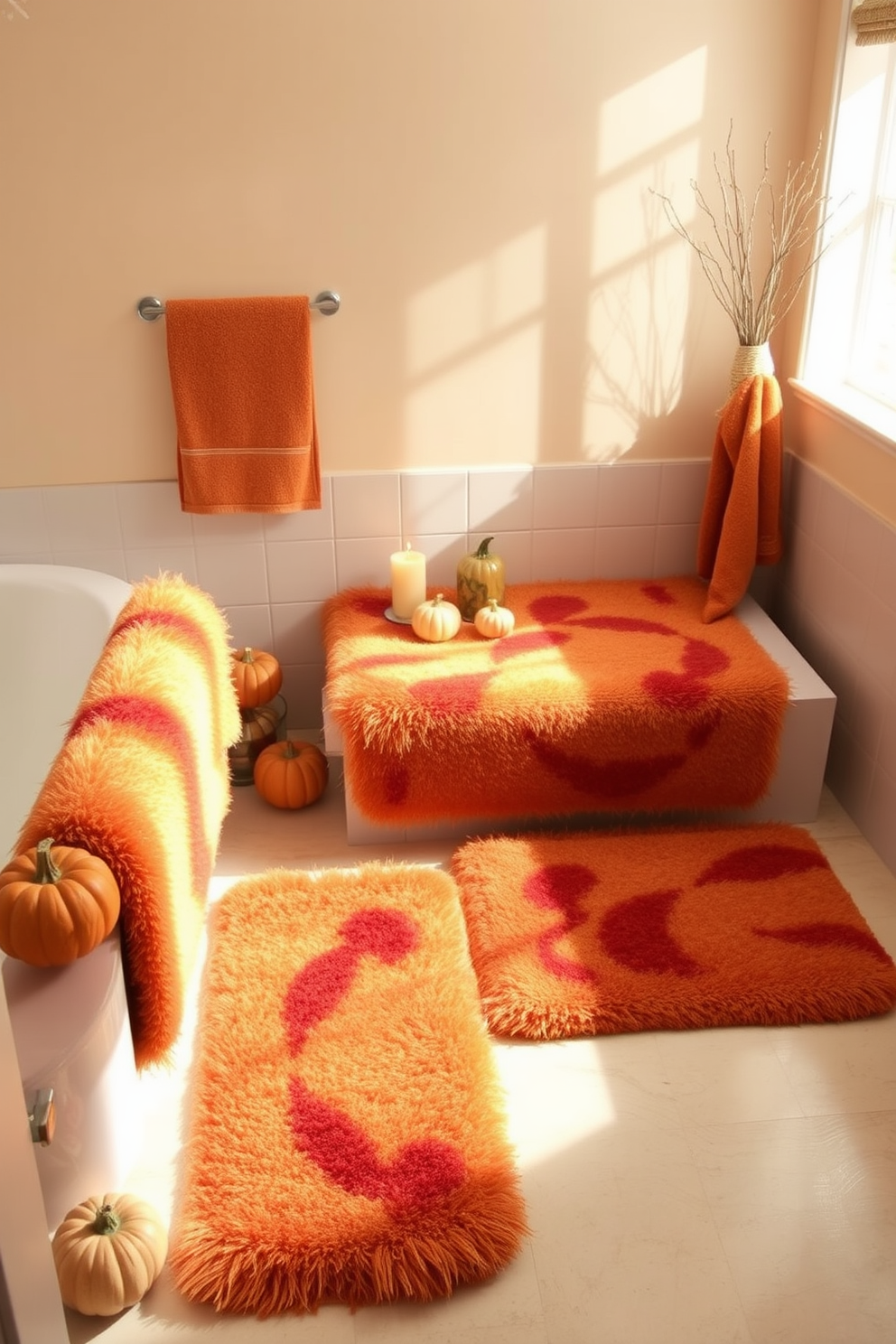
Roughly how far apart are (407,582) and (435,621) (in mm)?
141

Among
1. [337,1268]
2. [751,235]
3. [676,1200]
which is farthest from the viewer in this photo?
[751,235]

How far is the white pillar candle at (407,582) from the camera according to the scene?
2.77 meters

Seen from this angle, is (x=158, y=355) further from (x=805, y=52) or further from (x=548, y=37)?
(x=805, y=52)

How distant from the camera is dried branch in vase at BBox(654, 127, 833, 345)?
2.69 m

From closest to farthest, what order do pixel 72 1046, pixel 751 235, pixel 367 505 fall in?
pixel 72 1046, pixel 751 235, pixel 367 505

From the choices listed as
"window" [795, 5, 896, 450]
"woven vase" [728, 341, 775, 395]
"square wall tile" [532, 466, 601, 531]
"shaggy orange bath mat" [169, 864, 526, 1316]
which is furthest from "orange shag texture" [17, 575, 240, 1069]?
"window" [795, 5, 896, 450]

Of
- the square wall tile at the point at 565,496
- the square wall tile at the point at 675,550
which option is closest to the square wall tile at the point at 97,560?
the square wall tile at the point at 565,496

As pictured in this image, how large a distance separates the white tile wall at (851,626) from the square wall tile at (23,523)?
1757mm

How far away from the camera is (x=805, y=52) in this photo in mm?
2623

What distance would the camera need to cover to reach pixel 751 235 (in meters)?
2.77

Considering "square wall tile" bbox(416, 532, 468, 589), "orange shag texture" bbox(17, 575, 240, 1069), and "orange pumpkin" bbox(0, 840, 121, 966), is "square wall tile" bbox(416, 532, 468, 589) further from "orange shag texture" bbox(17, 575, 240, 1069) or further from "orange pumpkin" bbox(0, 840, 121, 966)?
"orange pumpkin" bbox(0, 840, 121, 966)

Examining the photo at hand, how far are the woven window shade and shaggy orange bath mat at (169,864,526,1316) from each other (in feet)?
6.10

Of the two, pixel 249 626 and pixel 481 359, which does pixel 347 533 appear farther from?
pixel 481 359

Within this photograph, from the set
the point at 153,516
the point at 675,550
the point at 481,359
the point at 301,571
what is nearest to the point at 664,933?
the point at 675,550
